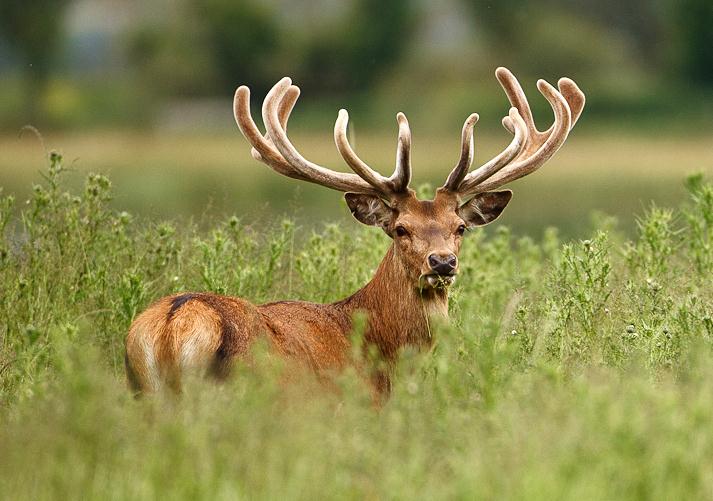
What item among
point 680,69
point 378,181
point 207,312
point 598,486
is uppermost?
point 680,69

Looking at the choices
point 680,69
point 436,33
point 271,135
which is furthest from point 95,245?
point 680,69

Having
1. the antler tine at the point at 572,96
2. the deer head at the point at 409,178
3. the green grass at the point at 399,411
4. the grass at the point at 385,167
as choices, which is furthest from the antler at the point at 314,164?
the grass at the point at 385,167

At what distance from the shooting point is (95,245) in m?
8.23

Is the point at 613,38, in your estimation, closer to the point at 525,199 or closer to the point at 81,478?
the point at 525,199

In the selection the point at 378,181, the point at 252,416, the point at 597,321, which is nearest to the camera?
the point at 252,416

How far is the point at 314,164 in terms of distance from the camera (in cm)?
727

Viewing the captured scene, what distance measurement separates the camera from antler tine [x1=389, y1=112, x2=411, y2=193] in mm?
6883

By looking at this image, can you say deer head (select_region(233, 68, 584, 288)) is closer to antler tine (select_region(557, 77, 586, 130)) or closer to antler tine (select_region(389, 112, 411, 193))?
antler tine (select_region(389, 112, 411, 193))

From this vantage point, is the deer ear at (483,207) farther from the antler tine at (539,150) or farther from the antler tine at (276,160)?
the antler tine at (276,160)

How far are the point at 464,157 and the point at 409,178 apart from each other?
0.90 feet

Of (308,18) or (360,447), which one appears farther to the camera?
(308,18)

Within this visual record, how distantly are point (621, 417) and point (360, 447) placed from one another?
2.65 feet

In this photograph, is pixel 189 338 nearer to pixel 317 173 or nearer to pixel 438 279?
pixel 438 279

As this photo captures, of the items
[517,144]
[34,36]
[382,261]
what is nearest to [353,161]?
[382,261]
